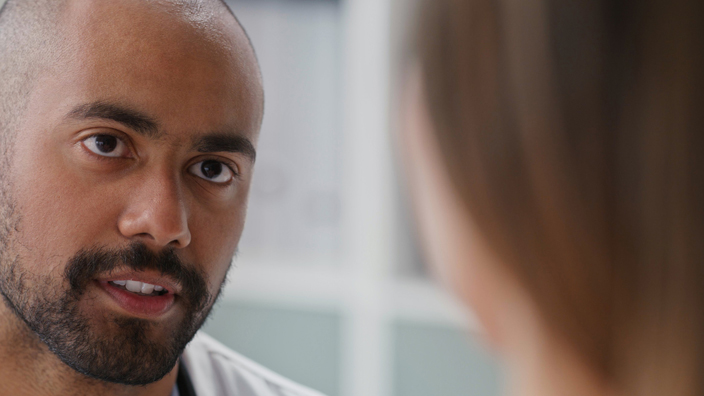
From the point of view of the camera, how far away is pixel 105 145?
839 millimetres

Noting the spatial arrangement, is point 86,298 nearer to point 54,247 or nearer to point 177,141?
point 54,247

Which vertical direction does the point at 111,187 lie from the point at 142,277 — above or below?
above

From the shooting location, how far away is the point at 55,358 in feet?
2.86

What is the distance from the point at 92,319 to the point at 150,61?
0.35m

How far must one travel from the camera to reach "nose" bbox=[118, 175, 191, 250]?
81cm

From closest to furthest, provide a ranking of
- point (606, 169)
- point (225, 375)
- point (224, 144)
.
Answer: point (606, 169) → point (224, 144) → point (225, 375)

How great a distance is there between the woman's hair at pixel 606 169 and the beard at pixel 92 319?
0.57 m

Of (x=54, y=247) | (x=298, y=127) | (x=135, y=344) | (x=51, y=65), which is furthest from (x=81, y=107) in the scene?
(x=298, y=127)

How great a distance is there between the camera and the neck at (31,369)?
875mm

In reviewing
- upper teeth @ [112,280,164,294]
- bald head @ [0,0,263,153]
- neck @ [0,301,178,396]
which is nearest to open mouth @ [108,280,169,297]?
upper teeth @ [112,280,164,294]

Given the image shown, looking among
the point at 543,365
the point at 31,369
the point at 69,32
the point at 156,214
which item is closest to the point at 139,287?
the point at 156,214

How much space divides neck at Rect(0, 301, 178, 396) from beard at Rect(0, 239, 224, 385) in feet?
0.08

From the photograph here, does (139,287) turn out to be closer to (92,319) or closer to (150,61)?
(92,319)

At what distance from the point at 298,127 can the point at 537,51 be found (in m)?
2.54
